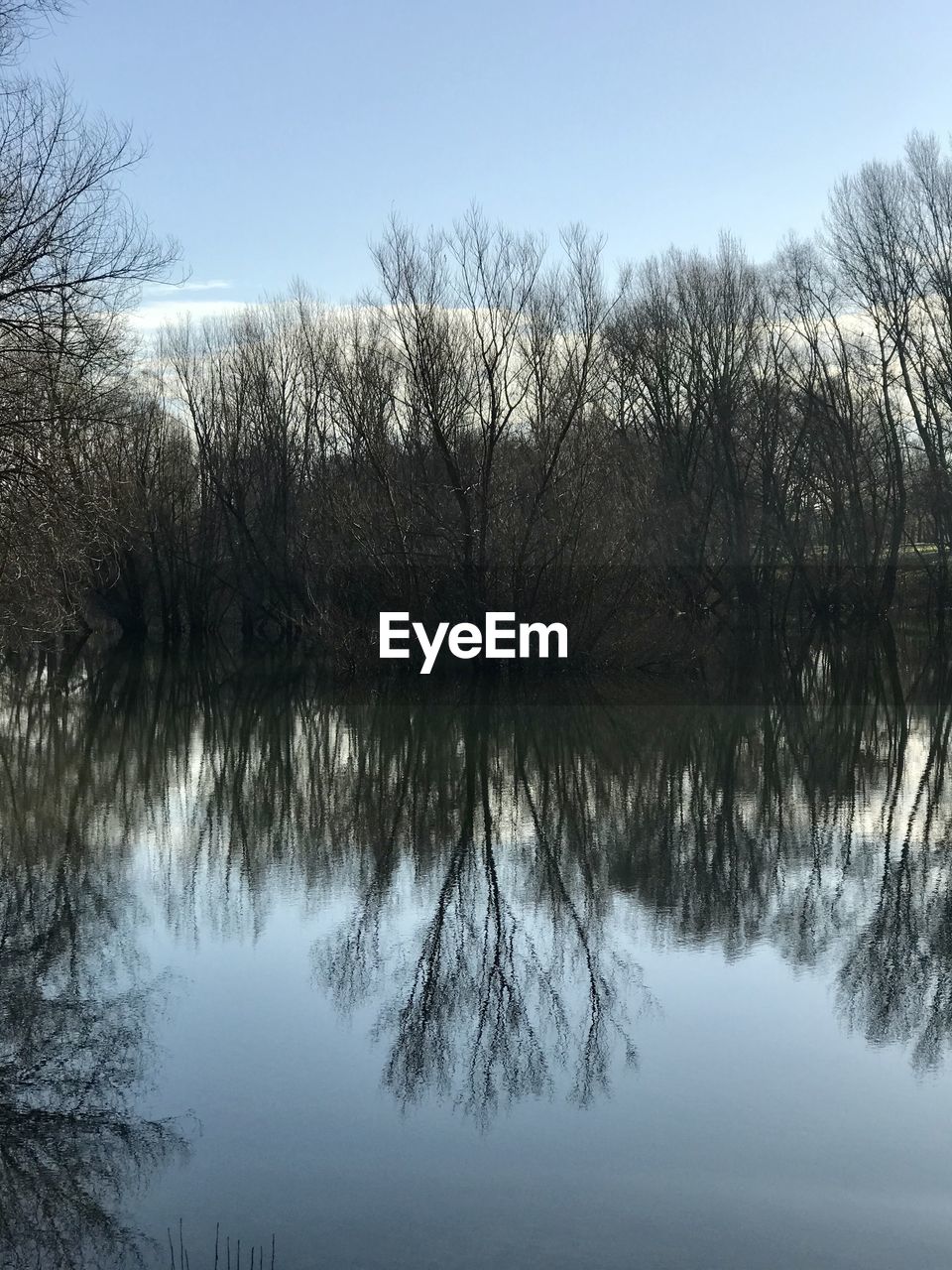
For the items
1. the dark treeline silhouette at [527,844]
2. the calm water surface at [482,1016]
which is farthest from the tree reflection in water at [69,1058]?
the dark treeline silhouette at [527,844]

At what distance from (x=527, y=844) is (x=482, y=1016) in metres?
3.78

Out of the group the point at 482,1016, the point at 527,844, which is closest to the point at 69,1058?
the point at 482,1016

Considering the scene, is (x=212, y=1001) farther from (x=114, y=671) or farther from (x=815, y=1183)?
(x=114, y=671)

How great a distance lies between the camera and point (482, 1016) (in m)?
6.39

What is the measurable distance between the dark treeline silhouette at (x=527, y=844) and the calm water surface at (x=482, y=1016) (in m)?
0.04

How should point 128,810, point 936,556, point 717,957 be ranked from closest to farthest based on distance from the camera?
point 717,957 < point 128,810 < point 936,556

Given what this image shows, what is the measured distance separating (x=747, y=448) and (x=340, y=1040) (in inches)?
1576

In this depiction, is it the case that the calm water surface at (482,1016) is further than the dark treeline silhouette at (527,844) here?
No

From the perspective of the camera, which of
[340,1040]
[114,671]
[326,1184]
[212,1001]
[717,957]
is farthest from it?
[114,671]

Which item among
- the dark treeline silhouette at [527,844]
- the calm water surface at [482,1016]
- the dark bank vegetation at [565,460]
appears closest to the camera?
the calm water surface at [482,1016]

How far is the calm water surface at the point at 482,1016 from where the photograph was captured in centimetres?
447

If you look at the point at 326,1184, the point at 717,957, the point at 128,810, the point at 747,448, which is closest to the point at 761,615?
the point at 747,448

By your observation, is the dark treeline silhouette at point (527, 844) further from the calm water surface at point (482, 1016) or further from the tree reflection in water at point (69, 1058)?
the tree reflection in water at point (69, 1058)

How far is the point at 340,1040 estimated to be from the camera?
6.11m
